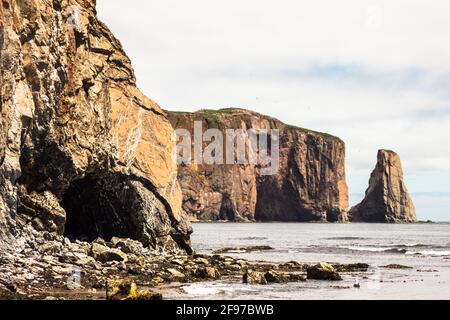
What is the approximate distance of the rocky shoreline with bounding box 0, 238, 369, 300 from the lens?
957 inches

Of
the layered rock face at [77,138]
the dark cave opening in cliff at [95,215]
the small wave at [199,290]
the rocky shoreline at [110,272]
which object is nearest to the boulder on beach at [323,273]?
the rocky shoreline at [110,272]

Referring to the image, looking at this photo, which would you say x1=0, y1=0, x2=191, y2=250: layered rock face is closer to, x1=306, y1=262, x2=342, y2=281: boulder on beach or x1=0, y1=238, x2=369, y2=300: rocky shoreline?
x1=0, y1=238, x2=369, y2=300: rocky shoreline

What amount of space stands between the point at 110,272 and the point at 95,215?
15.8 m

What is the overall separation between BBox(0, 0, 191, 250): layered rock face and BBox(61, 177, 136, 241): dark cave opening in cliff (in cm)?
8

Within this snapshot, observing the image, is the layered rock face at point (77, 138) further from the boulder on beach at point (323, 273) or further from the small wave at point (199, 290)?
the boulder on beach at point (323, 273)

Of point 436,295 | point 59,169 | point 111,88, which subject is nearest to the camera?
point 436,295

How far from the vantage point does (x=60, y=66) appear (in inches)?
1506

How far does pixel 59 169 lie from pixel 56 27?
896 centimetres

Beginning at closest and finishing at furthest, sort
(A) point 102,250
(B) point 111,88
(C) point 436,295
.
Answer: (C) point 436,295, (A) point 102,250, (B) point 111,88

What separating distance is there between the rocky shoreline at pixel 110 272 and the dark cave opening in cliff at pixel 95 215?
9.76 feet

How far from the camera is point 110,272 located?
3153 cm

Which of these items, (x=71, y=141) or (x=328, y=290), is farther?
(x=71, y=141)

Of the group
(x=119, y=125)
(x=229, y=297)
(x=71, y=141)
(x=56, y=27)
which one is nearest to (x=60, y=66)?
(x=56, y=27)

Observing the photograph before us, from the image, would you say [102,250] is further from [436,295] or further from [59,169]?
[436,295]
